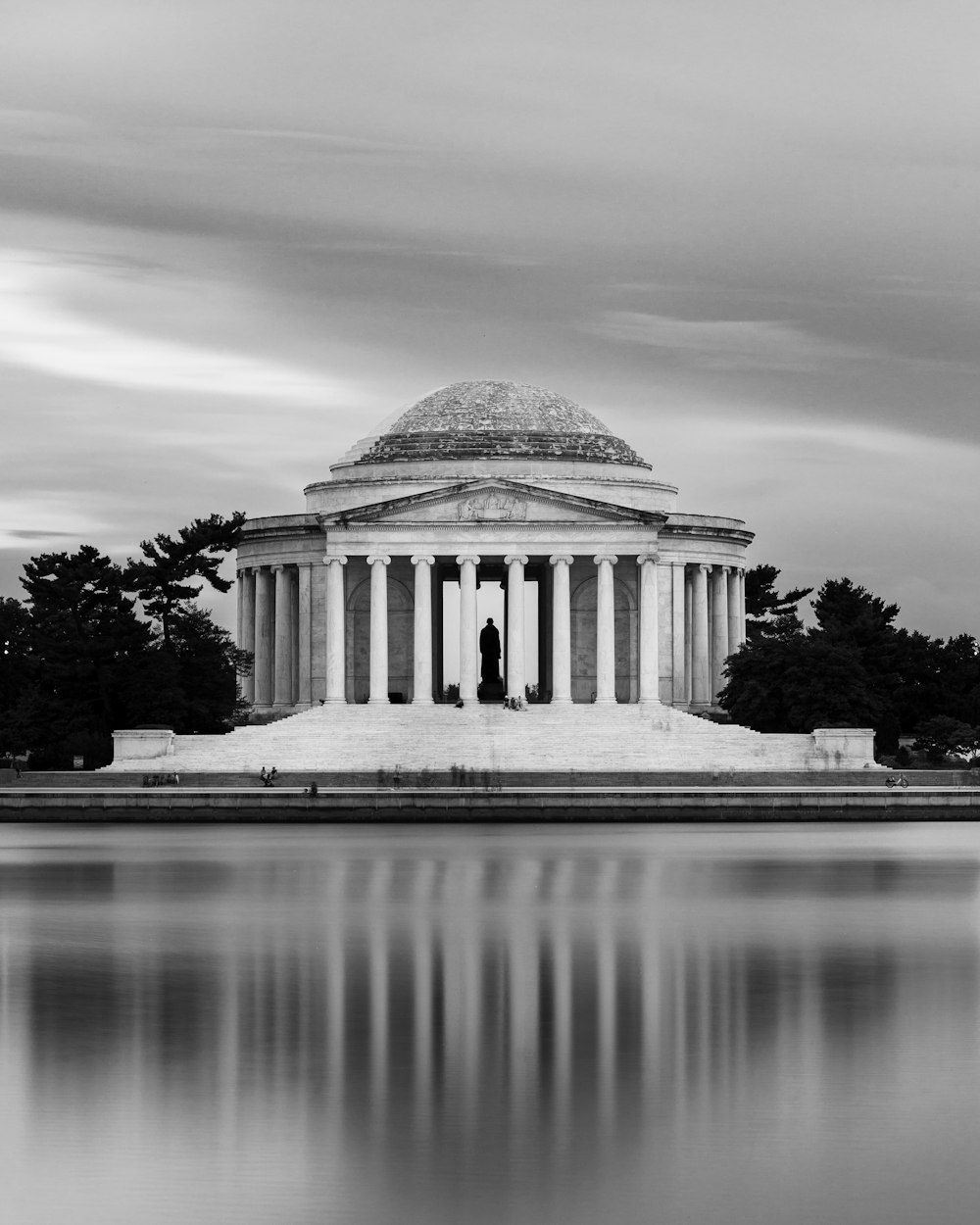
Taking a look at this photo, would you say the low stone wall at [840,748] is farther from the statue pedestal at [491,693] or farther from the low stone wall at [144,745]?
the low stone wall at [144,745]

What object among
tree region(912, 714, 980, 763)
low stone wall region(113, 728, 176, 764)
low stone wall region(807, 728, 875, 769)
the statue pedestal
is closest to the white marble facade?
the statue pedestal

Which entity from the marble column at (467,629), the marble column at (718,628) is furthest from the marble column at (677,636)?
the marble column at (467,629)

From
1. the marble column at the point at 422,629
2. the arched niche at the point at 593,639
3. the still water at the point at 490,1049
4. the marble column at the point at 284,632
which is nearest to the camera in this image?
the still water at the point at 490,1049

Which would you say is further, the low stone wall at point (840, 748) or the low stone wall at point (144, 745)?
the low stone wall at point (840, 748)

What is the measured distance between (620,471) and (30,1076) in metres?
93.4

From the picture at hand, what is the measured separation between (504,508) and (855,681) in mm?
18208

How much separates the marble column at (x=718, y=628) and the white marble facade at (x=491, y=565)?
0.11 metres

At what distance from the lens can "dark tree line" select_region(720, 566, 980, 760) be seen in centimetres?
10638

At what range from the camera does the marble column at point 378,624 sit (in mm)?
114250

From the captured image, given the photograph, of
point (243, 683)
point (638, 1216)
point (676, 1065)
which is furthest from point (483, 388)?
point (638, 1216)

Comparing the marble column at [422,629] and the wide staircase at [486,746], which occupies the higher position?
the marble column at [422,629]

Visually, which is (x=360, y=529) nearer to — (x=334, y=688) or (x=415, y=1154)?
(x=334, y=688)

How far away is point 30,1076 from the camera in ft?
95.2

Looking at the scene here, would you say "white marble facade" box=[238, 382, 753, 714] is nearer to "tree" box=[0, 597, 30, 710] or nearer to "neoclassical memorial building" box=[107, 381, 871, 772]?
"neoclassical memorial building" box=[107, 381, 871, 772]
